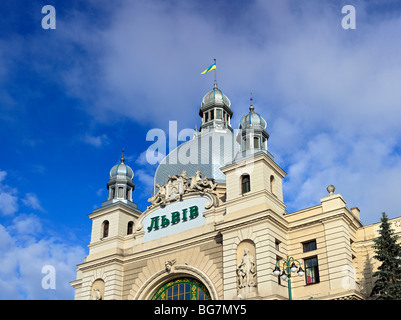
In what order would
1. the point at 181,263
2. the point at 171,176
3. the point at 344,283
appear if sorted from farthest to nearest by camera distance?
the point at 171,176 < the point at 181,263 < the point at 344,283

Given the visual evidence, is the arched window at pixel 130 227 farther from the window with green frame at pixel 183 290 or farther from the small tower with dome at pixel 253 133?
the small tower with dome at pixel 253 133

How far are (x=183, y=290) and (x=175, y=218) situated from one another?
5.86 m

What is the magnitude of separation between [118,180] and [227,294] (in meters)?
18.2

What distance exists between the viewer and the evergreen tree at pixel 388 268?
102ft

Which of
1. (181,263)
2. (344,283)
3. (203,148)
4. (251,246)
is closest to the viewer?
(344,283)

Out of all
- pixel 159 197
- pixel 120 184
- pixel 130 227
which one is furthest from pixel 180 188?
pixel 120 184

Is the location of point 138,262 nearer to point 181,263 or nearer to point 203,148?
point 181,263

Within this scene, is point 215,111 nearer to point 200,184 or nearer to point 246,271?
point 200,184

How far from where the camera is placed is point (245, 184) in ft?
131

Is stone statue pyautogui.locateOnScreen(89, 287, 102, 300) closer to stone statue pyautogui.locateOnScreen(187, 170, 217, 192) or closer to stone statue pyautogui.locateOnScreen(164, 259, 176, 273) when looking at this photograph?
stone statue pyautogui.locateOnScreen(164, 259, 176, 273)

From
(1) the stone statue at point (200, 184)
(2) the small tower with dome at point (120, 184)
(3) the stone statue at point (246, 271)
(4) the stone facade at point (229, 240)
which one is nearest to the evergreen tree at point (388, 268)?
(4) the stone facade at point (229, 240)
